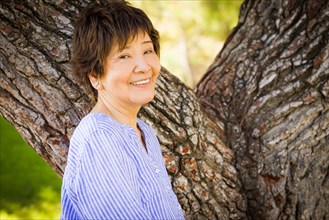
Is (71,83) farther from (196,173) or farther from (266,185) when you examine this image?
(266,185)

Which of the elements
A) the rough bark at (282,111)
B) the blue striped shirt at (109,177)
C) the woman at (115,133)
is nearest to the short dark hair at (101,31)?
the woman at (115,133)

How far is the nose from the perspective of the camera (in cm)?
185

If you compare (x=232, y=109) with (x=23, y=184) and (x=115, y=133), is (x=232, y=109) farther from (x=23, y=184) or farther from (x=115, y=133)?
(x=23, y=184)

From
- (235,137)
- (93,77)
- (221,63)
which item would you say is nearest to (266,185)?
(235,137)

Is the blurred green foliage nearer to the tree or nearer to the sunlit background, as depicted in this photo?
the sunlit background

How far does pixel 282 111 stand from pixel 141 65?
3.10 feet

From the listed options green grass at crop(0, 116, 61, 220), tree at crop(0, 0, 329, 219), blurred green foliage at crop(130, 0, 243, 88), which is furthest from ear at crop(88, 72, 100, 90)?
blurred green foliage at crop(130, 0, 243, 88)

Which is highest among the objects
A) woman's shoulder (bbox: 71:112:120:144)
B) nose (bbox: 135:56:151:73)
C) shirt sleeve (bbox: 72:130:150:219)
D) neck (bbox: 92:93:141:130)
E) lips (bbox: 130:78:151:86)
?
nose (bbox: 135:56:151:73)

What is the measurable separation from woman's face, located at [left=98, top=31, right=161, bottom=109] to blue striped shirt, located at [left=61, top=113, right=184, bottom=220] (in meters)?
0.11

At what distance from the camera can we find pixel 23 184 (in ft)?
15.8

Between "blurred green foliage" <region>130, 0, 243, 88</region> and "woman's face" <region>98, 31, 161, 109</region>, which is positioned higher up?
"blurred green foliage" <region>130, 0, 243, 88</region>

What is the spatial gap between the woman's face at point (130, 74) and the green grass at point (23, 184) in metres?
2.74

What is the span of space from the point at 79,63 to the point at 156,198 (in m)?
0.55

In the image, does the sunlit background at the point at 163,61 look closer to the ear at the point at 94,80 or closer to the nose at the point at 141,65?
the ear at the point at 94,80
